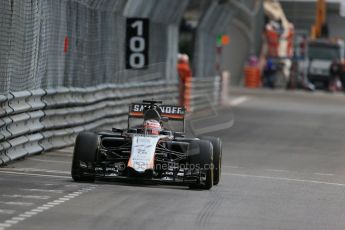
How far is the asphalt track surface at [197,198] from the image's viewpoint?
9297mm

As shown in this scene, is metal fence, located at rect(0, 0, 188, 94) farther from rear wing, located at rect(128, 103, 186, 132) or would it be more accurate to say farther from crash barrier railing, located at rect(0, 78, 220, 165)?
rear wing, located at rect(128, 103, 186, 132)

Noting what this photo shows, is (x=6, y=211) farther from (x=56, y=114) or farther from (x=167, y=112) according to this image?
(x=56, y=114)

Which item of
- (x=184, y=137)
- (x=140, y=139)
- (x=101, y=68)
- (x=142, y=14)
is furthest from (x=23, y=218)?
(x=142, y=14)

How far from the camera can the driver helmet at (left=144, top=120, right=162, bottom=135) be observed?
1269 cm

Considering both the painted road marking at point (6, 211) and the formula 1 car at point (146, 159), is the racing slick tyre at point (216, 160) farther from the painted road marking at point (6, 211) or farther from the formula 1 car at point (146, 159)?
the painted road marking at point (6, 211)

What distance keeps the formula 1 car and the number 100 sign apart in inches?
371

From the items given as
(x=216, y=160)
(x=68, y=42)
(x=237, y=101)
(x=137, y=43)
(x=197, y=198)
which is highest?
(x=137, y=43)

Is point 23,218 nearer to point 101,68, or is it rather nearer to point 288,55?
point 101,68

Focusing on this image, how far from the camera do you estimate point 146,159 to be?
11922 mm

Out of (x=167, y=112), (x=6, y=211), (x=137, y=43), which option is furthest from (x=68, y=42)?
(x=6, y=211)

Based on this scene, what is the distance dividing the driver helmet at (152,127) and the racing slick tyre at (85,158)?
2.29ft

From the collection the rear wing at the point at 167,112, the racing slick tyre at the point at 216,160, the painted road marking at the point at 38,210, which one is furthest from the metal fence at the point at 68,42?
the painted road marking at the point at 38,210

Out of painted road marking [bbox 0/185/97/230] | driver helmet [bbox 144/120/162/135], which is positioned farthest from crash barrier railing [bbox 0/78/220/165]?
painted road marking [bbox 0/185/97/230]

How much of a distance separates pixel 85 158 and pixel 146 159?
68cm
